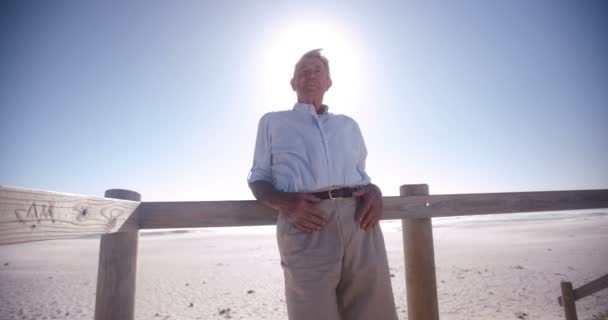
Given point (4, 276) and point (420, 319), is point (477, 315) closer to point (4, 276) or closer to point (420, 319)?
point (420, 319)

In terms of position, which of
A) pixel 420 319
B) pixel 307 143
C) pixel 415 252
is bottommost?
pixel 420 319

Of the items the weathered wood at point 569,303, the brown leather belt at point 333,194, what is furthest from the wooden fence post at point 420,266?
the weathered wood at point 569,303

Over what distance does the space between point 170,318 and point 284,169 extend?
6.22 metres

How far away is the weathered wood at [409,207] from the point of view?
6.09ft

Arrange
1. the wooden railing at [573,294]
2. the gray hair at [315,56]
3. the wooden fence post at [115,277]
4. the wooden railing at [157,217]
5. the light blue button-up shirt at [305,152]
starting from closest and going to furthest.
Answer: the wooden railing at [157,217]
the wooden fence post at [115,277]
the light blue button-up shirt at [305,152]
the gray hair at [315,56]
the wooden railing at [573,294]

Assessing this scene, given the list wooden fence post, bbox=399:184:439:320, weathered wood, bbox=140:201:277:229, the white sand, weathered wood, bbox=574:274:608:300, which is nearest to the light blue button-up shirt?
weathered wood, bbox=140:201:277:229

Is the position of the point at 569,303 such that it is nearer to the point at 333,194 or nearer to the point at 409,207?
the point at 409,207

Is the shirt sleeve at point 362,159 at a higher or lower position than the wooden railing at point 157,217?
higher

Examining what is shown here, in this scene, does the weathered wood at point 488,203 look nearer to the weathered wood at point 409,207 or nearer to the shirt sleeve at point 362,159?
the weathered wood at point 409,207

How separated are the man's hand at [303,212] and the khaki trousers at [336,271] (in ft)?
0.19

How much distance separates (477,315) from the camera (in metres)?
5.72

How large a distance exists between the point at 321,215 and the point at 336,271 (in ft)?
1.04

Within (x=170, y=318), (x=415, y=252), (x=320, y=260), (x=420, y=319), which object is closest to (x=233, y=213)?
(x=320, y=260)

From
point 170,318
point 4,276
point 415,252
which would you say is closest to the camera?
point 415,252
